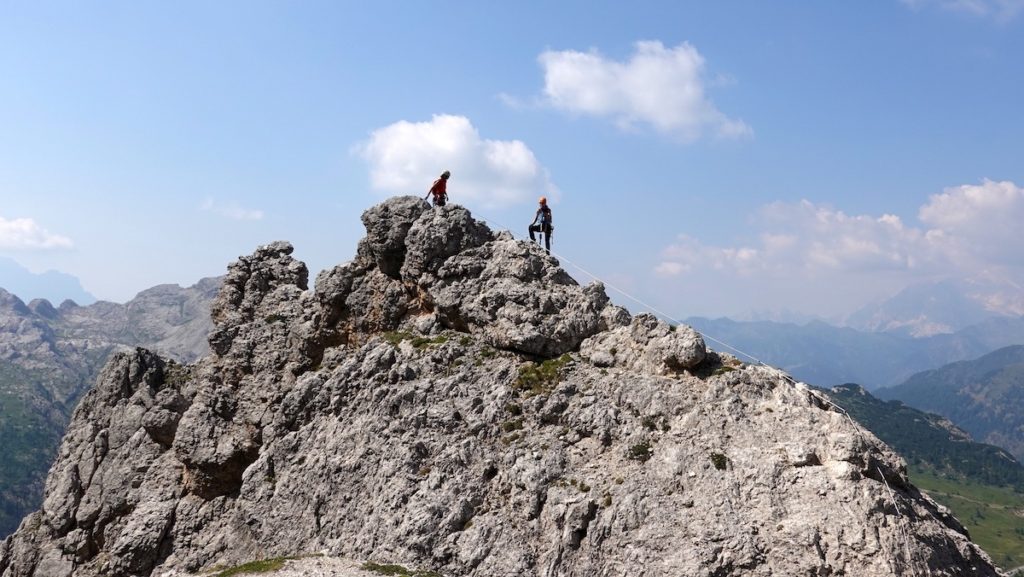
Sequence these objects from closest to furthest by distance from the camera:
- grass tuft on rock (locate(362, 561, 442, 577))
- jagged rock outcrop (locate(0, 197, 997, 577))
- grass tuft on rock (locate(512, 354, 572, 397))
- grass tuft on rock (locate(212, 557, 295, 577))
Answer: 1. jagged rock outcrop (locate(0, 197, 997, 577))
2. grass tuft on rock (locate(362, 561, 442, 577))
3. grass tuft on rock (locate(212, 557, 295, 577))
4. grass tuft on rock (locate(512, 354, 572, 397))

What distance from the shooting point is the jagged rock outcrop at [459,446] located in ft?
87.9

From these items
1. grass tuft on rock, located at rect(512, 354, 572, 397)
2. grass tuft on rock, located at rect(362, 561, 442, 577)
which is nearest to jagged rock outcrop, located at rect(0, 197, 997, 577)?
grass tuft on rock, located at rect(512, 354, 572, 397)

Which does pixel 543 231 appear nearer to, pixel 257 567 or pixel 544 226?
pixel 544 226

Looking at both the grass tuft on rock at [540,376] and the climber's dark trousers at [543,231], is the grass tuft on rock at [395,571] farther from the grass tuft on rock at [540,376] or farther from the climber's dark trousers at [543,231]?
the climber's dark trousers at [543,231]

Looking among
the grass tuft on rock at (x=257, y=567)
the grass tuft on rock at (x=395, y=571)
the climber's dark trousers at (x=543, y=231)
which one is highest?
the climber's dark trousers at (x=543, y=231)

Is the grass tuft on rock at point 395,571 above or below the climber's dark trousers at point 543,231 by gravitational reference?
below

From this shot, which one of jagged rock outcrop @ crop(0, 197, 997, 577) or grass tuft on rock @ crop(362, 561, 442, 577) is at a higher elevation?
→ jagged rock outcrop @ crop(0, 197, 997, 577)

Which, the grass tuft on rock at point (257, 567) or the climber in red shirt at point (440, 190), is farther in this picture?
the climber in red shirt at point (440, 190)

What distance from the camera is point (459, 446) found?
3309cm

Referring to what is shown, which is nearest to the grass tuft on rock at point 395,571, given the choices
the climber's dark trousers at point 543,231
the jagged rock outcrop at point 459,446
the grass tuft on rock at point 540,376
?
the jagged rock outcrop at point 459,446

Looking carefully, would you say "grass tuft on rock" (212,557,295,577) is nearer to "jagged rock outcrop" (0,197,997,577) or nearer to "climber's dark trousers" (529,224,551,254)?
"jagged rock outcrop" (0,197,997,577)

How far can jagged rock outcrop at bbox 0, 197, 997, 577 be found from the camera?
2678 centimetres

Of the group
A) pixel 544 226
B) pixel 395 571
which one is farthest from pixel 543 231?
pixel 395 571

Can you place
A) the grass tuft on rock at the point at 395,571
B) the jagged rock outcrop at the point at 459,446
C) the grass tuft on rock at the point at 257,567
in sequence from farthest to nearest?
the grass tuft on rock at the point at 257,567 → the grass tuft on rock at the point at 395,571 → the jagged rock outcrop at the point at 459,446
